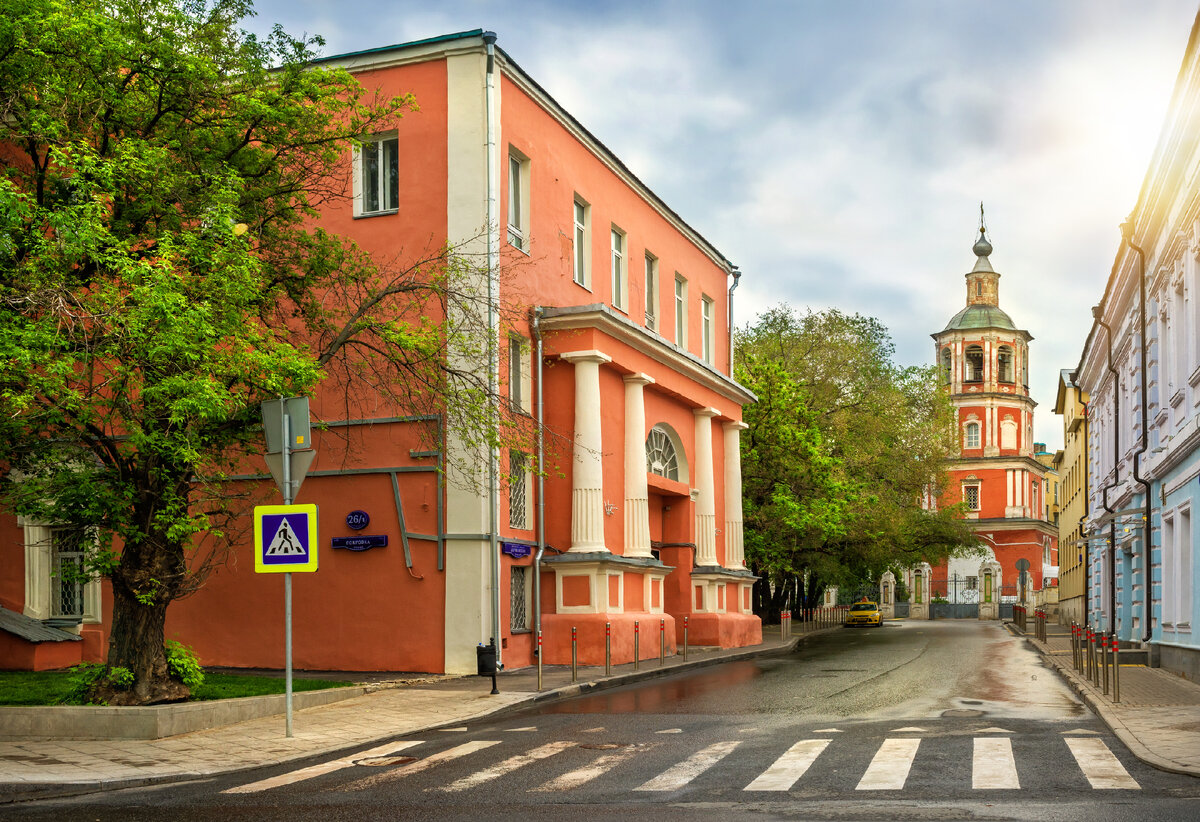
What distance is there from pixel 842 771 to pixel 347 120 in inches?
613

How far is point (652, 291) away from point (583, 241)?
4246mm

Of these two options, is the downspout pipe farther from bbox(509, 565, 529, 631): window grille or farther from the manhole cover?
the manhole cover

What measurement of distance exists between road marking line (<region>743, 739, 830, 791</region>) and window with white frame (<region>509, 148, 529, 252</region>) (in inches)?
521

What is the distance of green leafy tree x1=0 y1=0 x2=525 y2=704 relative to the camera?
1246cm

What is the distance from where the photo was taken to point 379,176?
2288 centimetres

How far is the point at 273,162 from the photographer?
15.8 metres

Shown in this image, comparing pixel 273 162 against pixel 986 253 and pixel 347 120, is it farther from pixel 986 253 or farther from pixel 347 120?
pixel 986 253

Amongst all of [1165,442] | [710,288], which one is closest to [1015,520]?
[710,288]

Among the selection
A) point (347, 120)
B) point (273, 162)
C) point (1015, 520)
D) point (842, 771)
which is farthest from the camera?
point (1015, 520)

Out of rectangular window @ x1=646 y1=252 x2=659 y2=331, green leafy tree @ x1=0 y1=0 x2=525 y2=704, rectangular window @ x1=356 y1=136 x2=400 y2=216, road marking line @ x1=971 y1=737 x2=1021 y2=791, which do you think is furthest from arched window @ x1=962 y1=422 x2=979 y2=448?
road marking line @ x1=971 y1=737 x2=1021 y2=791

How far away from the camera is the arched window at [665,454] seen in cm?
2814

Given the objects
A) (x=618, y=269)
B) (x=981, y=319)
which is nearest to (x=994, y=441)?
(x=981, y=319)

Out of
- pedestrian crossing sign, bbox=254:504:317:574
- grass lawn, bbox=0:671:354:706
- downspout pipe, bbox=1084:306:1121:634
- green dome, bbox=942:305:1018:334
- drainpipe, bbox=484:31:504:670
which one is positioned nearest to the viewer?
pedestrian crossing sign, bbox=254:504:317:574

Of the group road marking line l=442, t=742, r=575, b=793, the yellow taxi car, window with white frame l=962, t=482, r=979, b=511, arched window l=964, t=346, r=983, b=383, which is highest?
arched window l=964, t=346, r=983, b=383
